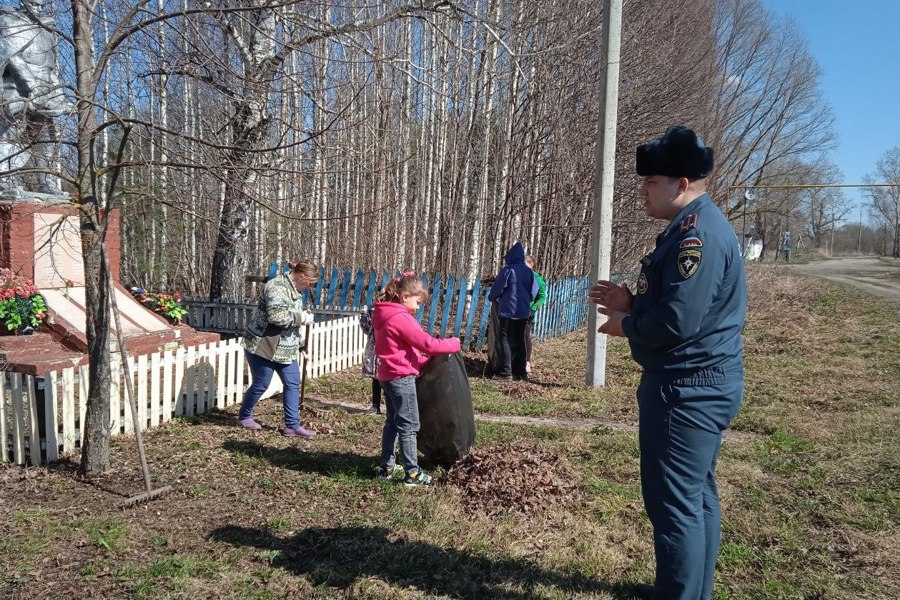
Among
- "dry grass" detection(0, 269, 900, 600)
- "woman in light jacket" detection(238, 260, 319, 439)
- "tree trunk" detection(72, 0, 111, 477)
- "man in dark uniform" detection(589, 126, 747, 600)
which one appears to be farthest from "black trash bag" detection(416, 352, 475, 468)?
"man in dark uniform" detection(589, 126, 747, 600)

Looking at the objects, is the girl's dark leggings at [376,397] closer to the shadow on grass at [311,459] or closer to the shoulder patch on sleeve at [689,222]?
the shadow on grass at [311,459]

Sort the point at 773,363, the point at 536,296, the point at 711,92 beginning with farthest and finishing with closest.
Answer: the point at 711,92
the point at 773,363
the point at 536,296

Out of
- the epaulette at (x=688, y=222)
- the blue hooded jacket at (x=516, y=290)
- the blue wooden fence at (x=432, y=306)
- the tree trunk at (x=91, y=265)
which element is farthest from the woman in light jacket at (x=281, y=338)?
the blue wooden fence at (x=432, y=306)

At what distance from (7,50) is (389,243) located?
808cm

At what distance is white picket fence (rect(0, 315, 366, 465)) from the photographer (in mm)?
4973

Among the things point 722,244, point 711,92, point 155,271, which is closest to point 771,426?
point 722,244

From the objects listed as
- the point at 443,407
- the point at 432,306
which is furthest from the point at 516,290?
the point at 443,407

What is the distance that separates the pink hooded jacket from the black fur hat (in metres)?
2.13

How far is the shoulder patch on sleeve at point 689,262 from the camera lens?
8.27ft

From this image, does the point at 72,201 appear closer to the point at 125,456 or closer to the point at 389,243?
the point at 125,456

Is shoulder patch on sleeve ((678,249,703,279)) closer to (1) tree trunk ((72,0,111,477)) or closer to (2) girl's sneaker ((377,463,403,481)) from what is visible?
(2) girl's sneaker ((377,463,403,481))

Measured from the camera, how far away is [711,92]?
24500 millimetres

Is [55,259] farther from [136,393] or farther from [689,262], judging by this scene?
[689,262]

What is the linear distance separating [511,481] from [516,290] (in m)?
4.48
